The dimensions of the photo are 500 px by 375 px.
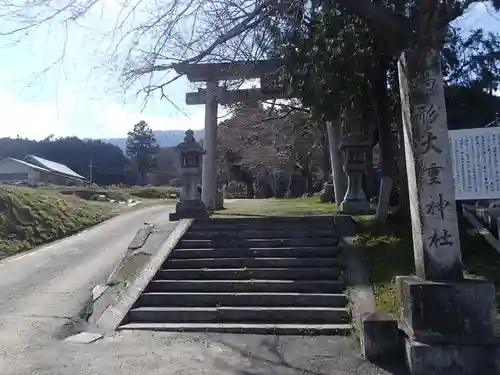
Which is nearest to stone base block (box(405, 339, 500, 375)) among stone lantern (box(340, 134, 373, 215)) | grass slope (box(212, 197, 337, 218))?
stone lantern (box(340, 134, 373, 215))

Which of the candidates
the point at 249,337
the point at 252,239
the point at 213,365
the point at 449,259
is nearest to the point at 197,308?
the point at 249,337

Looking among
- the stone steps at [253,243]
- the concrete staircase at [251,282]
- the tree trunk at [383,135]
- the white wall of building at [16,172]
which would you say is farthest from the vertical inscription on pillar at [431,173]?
the white wall of building at [16,172]

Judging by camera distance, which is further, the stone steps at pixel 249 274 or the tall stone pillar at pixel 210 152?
the tall stone pillar at pixel 210 152

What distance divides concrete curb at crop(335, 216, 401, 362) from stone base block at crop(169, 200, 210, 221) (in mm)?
3644

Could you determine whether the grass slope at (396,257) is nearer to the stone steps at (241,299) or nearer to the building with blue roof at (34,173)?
the stone steps at (241,299)

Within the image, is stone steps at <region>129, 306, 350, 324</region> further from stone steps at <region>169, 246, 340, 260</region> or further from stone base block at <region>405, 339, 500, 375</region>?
stone base block at <region>405, 339, 500, 375</region>

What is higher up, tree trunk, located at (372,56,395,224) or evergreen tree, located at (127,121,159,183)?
evergreen tree, located at (127,121,159,183)

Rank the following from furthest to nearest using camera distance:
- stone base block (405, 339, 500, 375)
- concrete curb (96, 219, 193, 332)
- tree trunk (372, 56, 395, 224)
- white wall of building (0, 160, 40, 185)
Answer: white wall of building (0, 160, 40, 185), tree trunk (372, 56, 395, 224), concrete curb (96, 219, 193, 332), stone base block (405, 339, 500, 375)

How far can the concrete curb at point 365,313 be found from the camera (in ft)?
17.0

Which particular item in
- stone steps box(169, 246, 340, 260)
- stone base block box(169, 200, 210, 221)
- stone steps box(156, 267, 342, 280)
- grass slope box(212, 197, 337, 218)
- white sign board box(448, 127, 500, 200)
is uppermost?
white sign board box(448, 127, 500, 200)

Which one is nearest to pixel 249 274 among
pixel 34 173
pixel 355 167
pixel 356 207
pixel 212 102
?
pixel 356 207

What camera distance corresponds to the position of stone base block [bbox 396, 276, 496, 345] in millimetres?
4797

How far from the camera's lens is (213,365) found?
17.2 ft

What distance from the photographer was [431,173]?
516 centimetres
